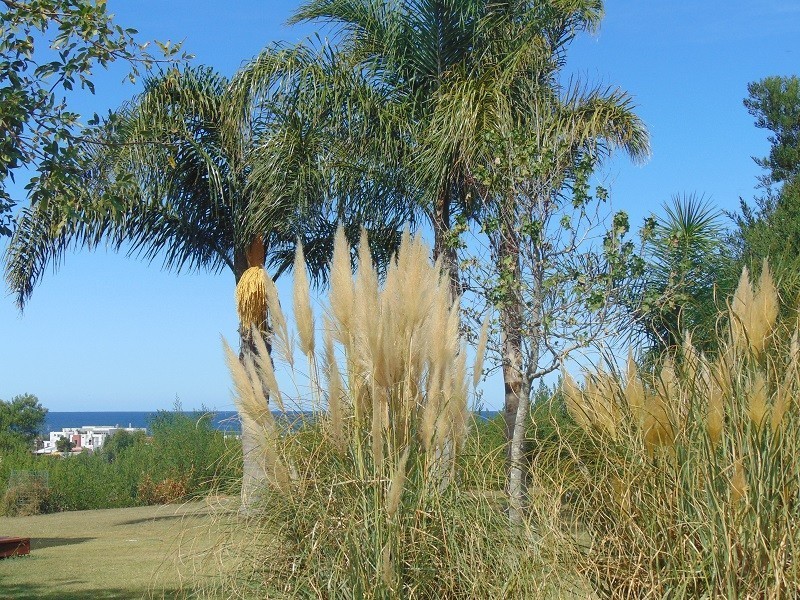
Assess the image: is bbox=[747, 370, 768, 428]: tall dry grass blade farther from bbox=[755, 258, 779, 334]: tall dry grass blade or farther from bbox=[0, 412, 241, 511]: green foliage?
bbox=[0, 412, 241, 511]: green foliage

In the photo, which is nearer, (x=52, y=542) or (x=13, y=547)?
(x=13, y=547)

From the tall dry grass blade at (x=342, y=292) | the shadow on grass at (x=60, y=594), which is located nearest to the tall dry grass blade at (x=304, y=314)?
the tall dry grass blade at (x=342, y=292)

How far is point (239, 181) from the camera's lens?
12.7 meters

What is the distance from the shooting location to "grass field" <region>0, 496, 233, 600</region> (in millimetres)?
4191

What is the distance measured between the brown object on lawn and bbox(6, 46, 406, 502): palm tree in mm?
3428

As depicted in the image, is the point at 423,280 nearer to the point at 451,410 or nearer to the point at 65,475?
the point at 451,410

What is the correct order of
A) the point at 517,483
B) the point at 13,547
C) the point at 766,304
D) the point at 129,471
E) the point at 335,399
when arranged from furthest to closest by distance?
the point at 129,471 → the point at 13,547 → the point at 517,483 → the point at 335,399 → the point at 766,304

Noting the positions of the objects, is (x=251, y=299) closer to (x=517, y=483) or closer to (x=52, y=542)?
(x=52, y=542)

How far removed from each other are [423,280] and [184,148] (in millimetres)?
9357

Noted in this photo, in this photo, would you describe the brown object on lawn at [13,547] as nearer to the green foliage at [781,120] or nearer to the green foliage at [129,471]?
the green foliage at [129,471]

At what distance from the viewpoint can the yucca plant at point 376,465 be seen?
3629mm

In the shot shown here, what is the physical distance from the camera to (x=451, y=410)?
3943mm

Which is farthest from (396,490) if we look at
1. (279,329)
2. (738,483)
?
(738,483)

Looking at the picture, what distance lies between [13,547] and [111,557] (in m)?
1.20
